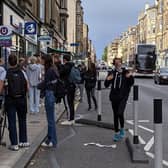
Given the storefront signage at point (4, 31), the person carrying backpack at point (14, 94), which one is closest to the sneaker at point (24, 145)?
the person carrying backpack at point (14, 94)

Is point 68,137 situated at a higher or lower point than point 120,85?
lower

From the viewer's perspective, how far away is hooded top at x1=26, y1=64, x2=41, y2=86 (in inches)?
723

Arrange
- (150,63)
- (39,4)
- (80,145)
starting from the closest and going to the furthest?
(80,145) < (39,4) < (150,63)

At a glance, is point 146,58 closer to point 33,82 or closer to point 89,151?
point 33,82

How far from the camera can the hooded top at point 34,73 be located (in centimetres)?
1838

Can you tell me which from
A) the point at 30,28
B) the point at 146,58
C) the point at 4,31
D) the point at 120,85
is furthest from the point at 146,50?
the point at 120,85

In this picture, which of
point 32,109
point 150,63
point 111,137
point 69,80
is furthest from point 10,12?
point 150,63

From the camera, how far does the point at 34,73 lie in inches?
726

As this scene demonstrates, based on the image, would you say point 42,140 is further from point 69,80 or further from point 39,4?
point 39,4

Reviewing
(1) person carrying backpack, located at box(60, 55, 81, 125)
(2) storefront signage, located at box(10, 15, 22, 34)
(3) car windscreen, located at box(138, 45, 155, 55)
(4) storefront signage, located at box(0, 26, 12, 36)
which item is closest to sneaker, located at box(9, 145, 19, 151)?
(1) person carrying backpack, located at box(60, 55, 81, 125)

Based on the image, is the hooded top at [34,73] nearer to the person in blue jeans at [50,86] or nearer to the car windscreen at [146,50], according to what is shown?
the person in blue jeans at [50,86]

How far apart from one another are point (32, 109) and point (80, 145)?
22.3ft

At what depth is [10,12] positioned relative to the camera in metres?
27.8

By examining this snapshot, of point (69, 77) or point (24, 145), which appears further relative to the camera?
point (69, 77)
